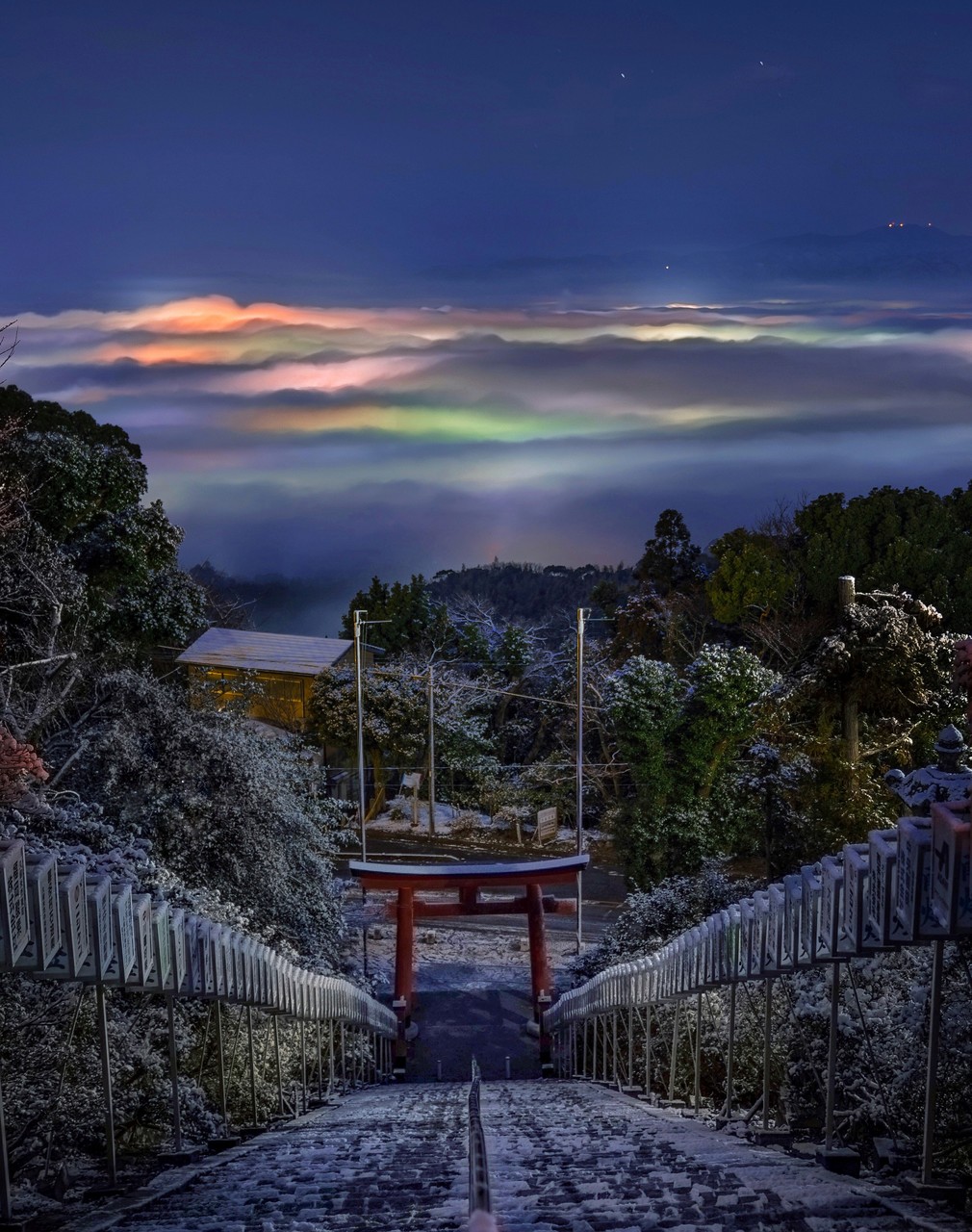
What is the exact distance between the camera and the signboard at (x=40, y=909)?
4.81m

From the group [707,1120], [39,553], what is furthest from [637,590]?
[707,1120]

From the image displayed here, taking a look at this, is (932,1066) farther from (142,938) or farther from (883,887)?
(142,938)

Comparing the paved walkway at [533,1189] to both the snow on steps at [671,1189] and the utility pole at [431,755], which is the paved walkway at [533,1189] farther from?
the utility pole at [431,755]

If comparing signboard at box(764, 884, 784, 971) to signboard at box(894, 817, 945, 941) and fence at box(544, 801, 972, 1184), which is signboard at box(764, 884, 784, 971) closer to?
fence at box(544, 801, 972, 1184)

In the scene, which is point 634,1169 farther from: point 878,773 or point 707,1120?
point 878,773

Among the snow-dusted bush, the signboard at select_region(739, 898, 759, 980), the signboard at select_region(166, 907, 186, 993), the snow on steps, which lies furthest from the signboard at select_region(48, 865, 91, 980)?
the snow-dusted bush

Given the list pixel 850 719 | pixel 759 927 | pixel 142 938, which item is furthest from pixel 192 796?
pixel 850 719

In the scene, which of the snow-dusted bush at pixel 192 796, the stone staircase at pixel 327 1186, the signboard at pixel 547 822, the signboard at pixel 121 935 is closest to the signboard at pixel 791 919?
the stone staircase at pixel 327 1186

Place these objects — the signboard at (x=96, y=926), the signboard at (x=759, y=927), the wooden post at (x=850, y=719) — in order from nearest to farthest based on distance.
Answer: the signboard at (x=96, y=926) → the signboard at (x=759, y=927) → the wooden post at (x=850, y=719)

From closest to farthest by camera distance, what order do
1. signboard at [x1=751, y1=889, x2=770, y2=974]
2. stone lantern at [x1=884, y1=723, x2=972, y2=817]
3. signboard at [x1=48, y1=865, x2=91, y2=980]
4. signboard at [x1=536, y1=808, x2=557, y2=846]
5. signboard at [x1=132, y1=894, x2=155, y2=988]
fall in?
1. signboard at [x1=48, y1=865, x2=91, y2=980]
2. stone lantern at [x1=884, y1=723, x2=972, y2=817]
3. signboard at [x1=132, y1=894, x2=155, y2=988]
4. signboard at [x1=751, y1=889, x2=770, y2=974]
5. signboard at [x1=536, y1=808, x2=557, y2=846]

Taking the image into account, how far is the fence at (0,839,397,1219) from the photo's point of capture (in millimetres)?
4672

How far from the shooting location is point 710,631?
32.9 meters

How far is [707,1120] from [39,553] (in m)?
13.2

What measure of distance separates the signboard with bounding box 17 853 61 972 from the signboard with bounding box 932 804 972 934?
3689 mm
